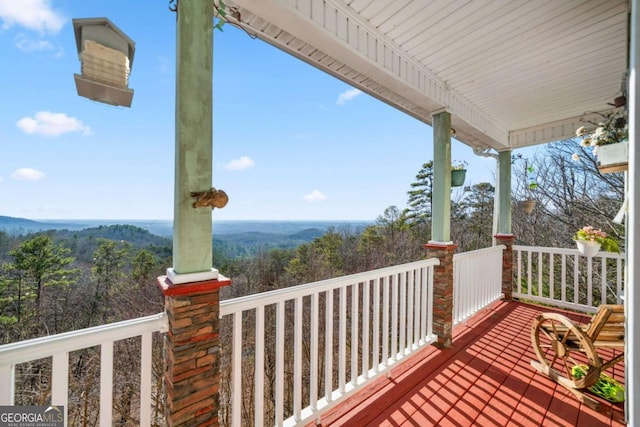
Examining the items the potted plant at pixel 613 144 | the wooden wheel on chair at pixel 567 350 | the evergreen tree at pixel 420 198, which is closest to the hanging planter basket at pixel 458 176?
the potted plant at pixel 613 144

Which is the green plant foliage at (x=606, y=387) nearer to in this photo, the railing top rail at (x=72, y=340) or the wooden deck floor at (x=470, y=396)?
the wooden deck floor at (x=470, y=396)

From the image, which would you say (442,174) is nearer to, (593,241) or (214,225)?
(593,241)

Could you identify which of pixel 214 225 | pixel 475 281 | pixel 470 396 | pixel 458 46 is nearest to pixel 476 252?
pixel 475 281

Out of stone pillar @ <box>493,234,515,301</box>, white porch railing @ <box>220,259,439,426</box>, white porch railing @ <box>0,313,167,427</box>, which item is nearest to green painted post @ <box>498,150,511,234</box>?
stone pillar @ <box>493,234,515,301</box>

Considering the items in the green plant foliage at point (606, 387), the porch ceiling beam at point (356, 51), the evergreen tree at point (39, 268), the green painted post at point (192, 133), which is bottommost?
the evergreen tree at point (39, 268)

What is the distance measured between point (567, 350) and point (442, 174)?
186cm

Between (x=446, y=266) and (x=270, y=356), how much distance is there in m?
8.24

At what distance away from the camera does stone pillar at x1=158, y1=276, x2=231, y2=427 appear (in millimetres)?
1271

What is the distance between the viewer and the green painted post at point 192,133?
1.33 m

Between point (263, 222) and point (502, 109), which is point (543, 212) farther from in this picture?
point (263, 222)

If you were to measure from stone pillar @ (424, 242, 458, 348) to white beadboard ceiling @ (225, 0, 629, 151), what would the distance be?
5.24ft

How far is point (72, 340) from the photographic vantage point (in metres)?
1.12

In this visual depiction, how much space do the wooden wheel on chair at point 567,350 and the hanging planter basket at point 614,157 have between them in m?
1.21

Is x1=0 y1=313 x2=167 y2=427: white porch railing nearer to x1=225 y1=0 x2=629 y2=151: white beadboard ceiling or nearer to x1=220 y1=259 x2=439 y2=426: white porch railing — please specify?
x1=220 y1=259 x2=439 y2=426: white porch railing
